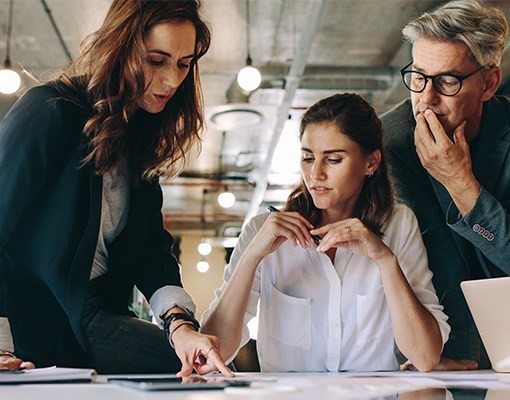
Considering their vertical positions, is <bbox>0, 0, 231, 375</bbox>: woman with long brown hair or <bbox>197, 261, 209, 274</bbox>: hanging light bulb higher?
<bbox>197, 261, 209, 274</bbox>: hanging light bulb

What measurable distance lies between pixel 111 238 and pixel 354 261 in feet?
2.21

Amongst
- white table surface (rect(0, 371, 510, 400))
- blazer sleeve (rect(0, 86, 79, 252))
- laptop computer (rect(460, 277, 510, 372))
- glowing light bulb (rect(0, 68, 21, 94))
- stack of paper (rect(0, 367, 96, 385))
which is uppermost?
glowing light bulb (rect(0, 68, 21, 94))

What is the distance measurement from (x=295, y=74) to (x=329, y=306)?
502 cm

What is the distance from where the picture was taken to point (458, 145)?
77.3 inches

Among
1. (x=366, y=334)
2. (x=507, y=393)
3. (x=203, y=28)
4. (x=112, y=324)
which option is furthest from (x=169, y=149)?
(x=507, y=393)

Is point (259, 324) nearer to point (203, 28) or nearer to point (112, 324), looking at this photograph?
point (112, 324)

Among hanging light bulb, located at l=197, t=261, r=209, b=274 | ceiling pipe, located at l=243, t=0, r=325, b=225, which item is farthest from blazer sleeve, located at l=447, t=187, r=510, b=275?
hanging light bulb, located at l=197, t=261, r=209, b=274

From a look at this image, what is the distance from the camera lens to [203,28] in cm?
196

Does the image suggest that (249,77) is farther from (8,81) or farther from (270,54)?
(8,81)

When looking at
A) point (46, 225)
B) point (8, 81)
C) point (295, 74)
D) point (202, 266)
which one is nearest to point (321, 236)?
point (46, 225)

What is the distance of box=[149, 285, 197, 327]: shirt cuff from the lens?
1.72m

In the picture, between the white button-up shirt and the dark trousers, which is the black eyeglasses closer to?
the white button-up shirt

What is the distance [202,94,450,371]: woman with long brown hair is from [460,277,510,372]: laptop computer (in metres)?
0.23

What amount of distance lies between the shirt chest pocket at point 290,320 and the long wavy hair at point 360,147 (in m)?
0.29
